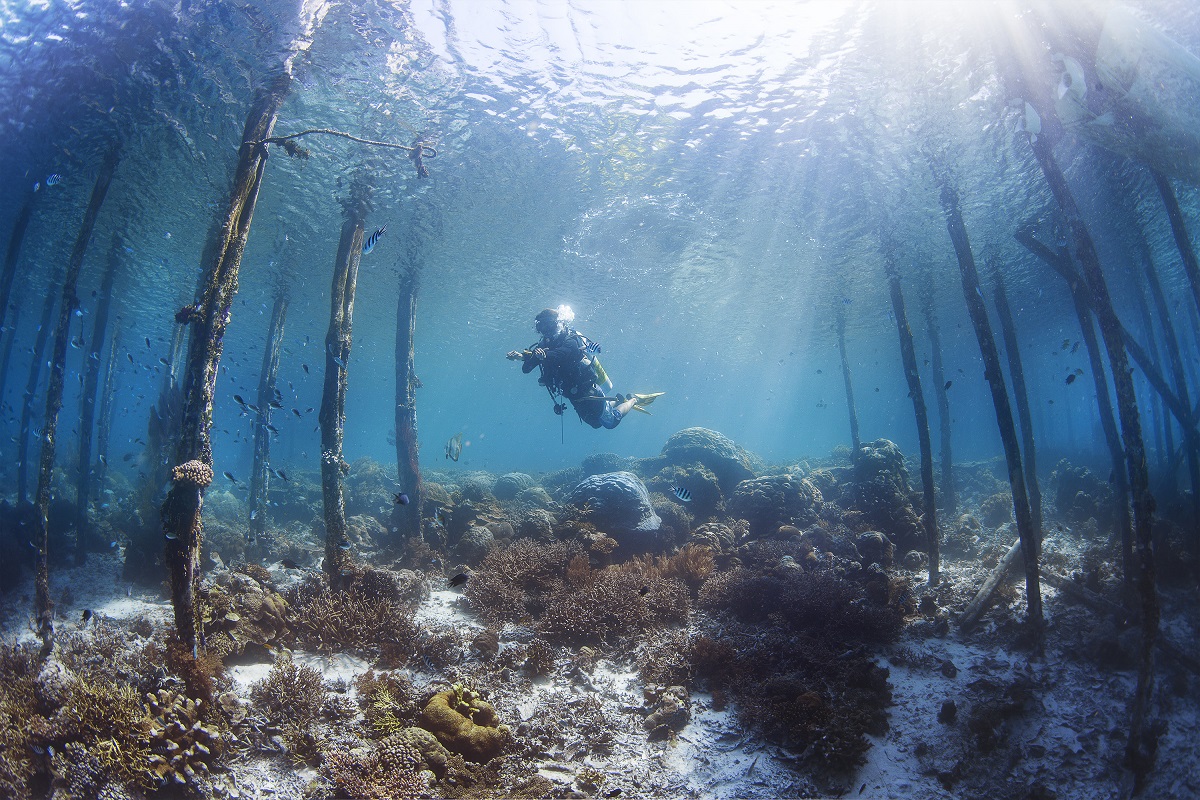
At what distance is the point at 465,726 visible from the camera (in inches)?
168

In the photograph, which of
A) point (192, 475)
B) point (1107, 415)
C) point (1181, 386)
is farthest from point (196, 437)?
point (1181, 386)

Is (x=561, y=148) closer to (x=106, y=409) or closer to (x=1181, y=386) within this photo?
(x=1181, y=386)

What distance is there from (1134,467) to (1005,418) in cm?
157

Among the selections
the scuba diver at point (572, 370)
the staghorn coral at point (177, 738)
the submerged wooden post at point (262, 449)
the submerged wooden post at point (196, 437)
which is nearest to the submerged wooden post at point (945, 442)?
the scuba diver at point (572, 370)

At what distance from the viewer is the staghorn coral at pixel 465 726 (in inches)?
165

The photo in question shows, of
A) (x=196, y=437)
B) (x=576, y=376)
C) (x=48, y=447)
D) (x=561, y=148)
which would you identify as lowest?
(x=196, y=437)

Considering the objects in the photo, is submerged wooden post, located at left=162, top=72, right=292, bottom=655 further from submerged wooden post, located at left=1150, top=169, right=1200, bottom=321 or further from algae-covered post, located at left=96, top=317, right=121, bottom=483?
algae-covered post, located at left=96, top=317, right=121, bottom=483

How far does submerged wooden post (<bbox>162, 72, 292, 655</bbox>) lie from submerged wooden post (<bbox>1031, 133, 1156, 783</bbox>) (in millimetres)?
9333

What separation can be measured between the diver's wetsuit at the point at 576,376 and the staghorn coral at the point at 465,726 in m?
6.01

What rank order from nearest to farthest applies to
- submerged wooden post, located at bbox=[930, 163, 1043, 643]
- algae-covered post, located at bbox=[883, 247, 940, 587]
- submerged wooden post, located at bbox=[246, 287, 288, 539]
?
1. submerged wooden post, located at bbox=[930, 163, 1043, 643]
2. algae-covered post, located at bbox=[883, 247, 940, 587]
3. submerged wooden post, located at bbox=[246, 287, 288, 539]

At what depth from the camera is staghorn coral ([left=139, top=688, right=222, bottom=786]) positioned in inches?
135

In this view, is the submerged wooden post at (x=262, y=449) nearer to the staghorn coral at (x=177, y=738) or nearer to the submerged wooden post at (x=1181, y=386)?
the staghorn coral at (x=177, y=738)

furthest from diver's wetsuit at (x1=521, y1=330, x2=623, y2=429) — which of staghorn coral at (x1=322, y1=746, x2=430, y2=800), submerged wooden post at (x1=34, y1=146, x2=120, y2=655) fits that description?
submerged wooden post at (x1=34, y1=146, x2=120, y2=655)

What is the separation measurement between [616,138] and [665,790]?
13.6m
